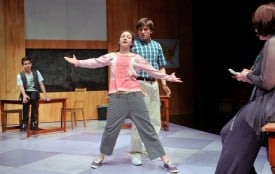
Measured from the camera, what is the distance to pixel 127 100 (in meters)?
4.37

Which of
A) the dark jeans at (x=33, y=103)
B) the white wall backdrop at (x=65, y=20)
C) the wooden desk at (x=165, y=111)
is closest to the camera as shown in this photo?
the dark jeans at (x=33, y=103)

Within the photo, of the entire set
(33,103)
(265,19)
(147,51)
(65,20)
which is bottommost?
(33,103)

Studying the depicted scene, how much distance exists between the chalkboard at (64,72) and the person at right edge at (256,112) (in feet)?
21.3

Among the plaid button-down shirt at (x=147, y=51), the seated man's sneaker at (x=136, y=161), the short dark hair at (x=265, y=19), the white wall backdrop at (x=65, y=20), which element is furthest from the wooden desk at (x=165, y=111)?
the short dark hair at (x=265, y=19)

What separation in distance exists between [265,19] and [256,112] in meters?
0.54

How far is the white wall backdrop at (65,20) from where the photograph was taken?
852 centimetres

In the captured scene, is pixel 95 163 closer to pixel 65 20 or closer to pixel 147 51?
pixel 147 51

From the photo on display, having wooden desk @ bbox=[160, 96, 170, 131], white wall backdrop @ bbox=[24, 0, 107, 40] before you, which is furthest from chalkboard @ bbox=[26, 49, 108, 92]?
wooden desk @ bbox=[160, 96, 170, 131]

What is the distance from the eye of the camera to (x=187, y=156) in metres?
5.16

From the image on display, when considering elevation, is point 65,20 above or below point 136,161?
above

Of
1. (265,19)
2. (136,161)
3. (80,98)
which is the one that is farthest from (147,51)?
(80,98)

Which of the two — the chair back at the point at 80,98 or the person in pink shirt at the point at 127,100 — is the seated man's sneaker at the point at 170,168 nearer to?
the person in pink shirt at the point at 127,100

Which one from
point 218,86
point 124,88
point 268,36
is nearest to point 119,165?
point 124,88

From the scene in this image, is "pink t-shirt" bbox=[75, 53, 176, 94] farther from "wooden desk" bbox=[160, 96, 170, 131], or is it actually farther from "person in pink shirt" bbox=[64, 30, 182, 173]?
"wooden desk" bbox=[160, 96, 170, 131]
